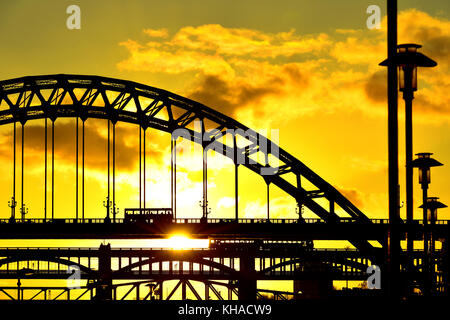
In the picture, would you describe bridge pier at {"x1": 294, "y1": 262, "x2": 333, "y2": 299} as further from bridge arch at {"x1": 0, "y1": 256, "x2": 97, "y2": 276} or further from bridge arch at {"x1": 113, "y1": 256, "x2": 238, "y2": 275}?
bridge arch at {"x1": 0, "y1": 256, "x2": 97, "y2": 276}

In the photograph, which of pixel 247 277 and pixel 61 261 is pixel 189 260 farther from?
Result: pixel 61 261

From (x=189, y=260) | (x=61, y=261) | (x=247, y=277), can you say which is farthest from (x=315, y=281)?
(x=61, y=261)

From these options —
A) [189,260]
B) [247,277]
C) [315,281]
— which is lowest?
[315,281]

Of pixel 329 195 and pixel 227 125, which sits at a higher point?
pixel 227 125

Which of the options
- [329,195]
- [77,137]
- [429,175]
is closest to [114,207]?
[77,137]

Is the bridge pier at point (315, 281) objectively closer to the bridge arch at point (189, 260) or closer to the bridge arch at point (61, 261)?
the bridge arch at point (189, 260)

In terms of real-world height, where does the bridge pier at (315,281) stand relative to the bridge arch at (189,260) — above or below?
below
